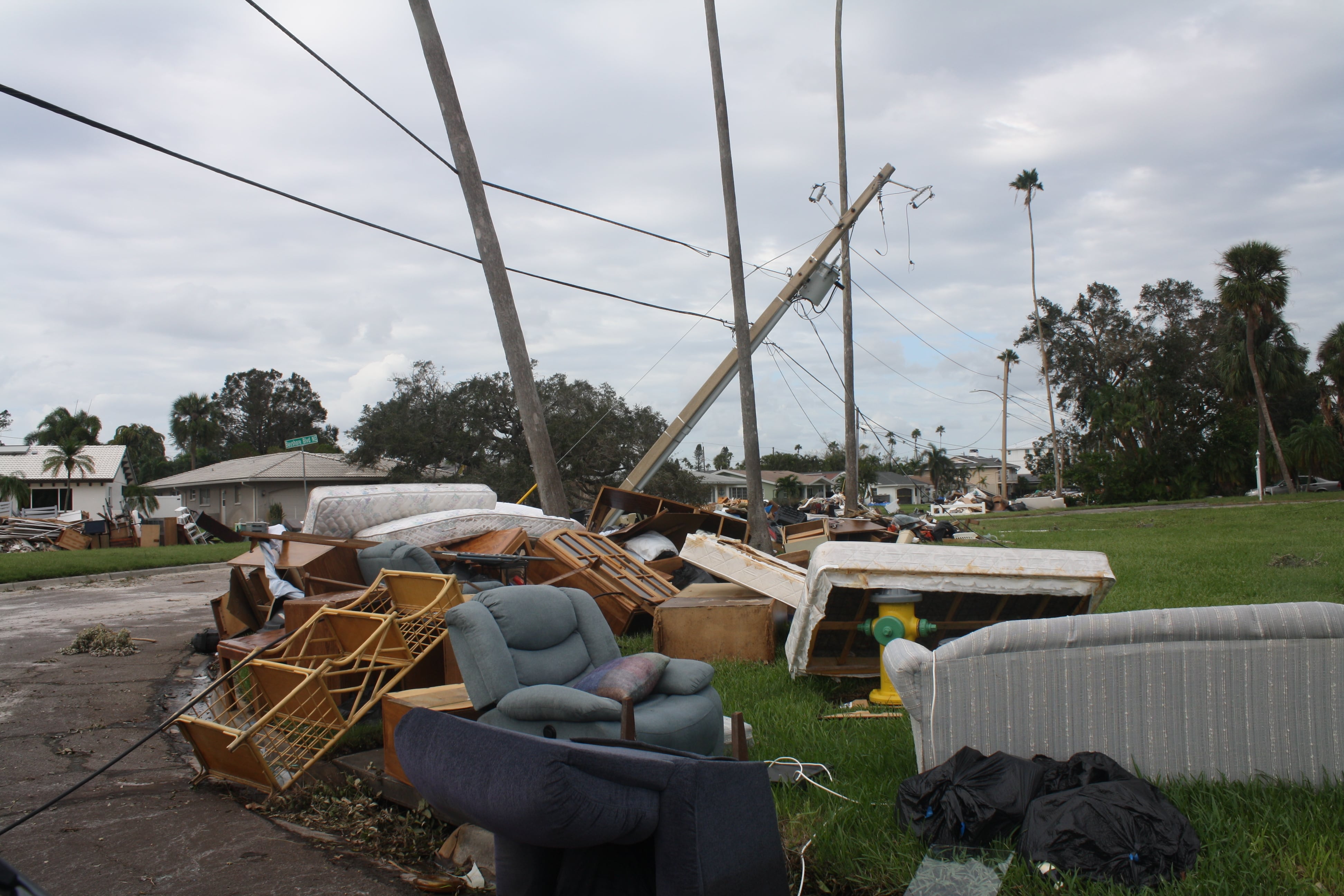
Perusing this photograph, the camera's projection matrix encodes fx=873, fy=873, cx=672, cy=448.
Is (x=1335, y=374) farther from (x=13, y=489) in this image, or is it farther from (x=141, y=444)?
(x=141, y=444)

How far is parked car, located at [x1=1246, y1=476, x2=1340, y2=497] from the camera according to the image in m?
42.3

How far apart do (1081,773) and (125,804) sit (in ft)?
14.6

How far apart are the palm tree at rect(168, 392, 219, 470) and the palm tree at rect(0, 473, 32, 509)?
2572cm

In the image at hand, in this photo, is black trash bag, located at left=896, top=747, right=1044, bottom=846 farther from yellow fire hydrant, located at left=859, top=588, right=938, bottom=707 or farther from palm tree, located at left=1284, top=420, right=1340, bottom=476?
palm tree, located at left=1284, top=420, right=1340, bottom=476

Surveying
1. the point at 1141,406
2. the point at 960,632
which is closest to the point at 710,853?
the point at 960,632

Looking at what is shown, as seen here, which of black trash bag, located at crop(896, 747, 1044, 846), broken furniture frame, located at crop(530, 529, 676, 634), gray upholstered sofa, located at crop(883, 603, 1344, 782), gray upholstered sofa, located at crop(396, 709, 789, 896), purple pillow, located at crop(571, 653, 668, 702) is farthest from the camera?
broken furniture frame, located at crop(530, 529, 676, 634)

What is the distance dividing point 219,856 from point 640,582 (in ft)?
16.2

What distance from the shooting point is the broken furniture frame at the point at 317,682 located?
4414 mm

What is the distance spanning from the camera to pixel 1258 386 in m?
37.0

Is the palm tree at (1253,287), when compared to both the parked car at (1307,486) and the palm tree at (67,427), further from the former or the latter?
the palm tree at (67,427)

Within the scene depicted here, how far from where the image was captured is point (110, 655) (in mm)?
8281

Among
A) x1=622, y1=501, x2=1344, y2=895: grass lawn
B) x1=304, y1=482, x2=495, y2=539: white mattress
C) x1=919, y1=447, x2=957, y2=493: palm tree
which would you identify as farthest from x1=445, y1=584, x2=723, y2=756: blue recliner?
x1=919, y1=447, x2=957, y2=493: palm tree

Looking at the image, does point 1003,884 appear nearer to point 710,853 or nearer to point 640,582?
point 710,853

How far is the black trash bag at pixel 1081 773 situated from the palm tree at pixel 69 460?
157ft
